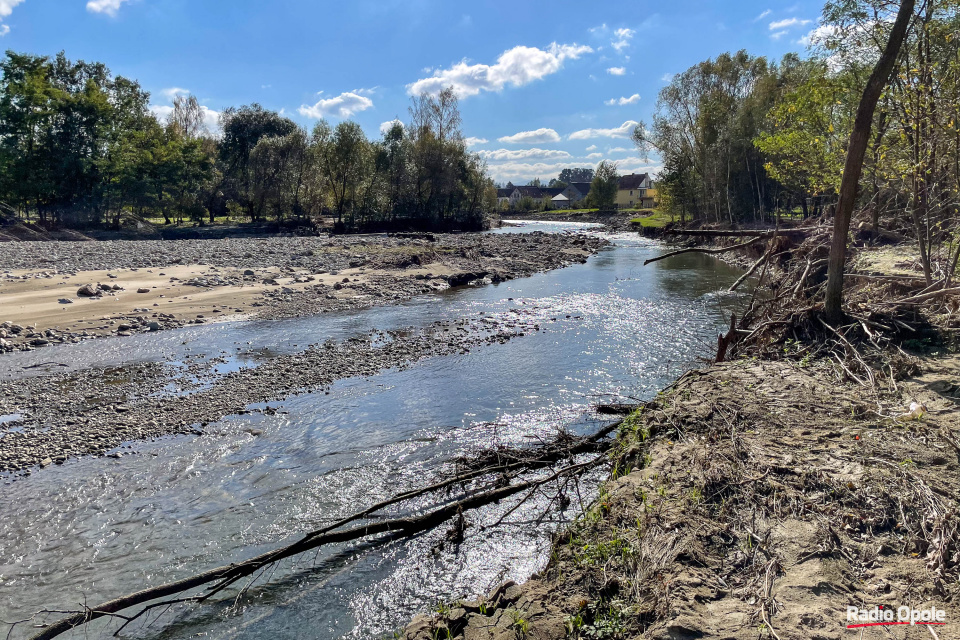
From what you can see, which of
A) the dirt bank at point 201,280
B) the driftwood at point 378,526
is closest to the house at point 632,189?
the dirt bank at point 201,280

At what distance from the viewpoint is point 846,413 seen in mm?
7488

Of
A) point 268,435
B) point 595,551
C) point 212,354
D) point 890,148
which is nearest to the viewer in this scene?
point 595,551

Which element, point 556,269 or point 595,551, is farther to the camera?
point 556,269

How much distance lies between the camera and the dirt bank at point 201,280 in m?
18.6

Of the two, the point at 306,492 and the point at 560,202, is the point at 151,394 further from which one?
the point at 560,202

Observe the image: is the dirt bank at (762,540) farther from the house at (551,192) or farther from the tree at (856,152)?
the house at (551,192)

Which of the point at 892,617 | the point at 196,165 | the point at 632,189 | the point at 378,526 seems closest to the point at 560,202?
the point at 632,189

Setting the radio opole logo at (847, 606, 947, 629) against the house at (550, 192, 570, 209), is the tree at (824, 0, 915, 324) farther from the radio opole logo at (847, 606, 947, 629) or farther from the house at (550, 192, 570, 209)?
the house at (550, 192, 570, 209)

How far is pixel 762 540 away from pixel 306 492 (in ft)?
21.2

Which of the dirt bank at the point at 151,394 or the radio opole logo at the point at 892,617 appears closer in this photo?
the radio opole logo at the point at 892,617

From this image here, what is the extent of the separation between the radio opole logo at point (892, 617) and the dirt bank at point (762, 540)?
5 centimetres

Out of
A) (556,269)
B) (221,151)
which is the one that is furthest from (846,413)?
(221,151)

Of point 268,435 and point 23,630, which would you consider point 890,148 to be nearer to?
point 268,435

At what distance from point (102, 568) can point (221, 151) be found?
80824 mm
